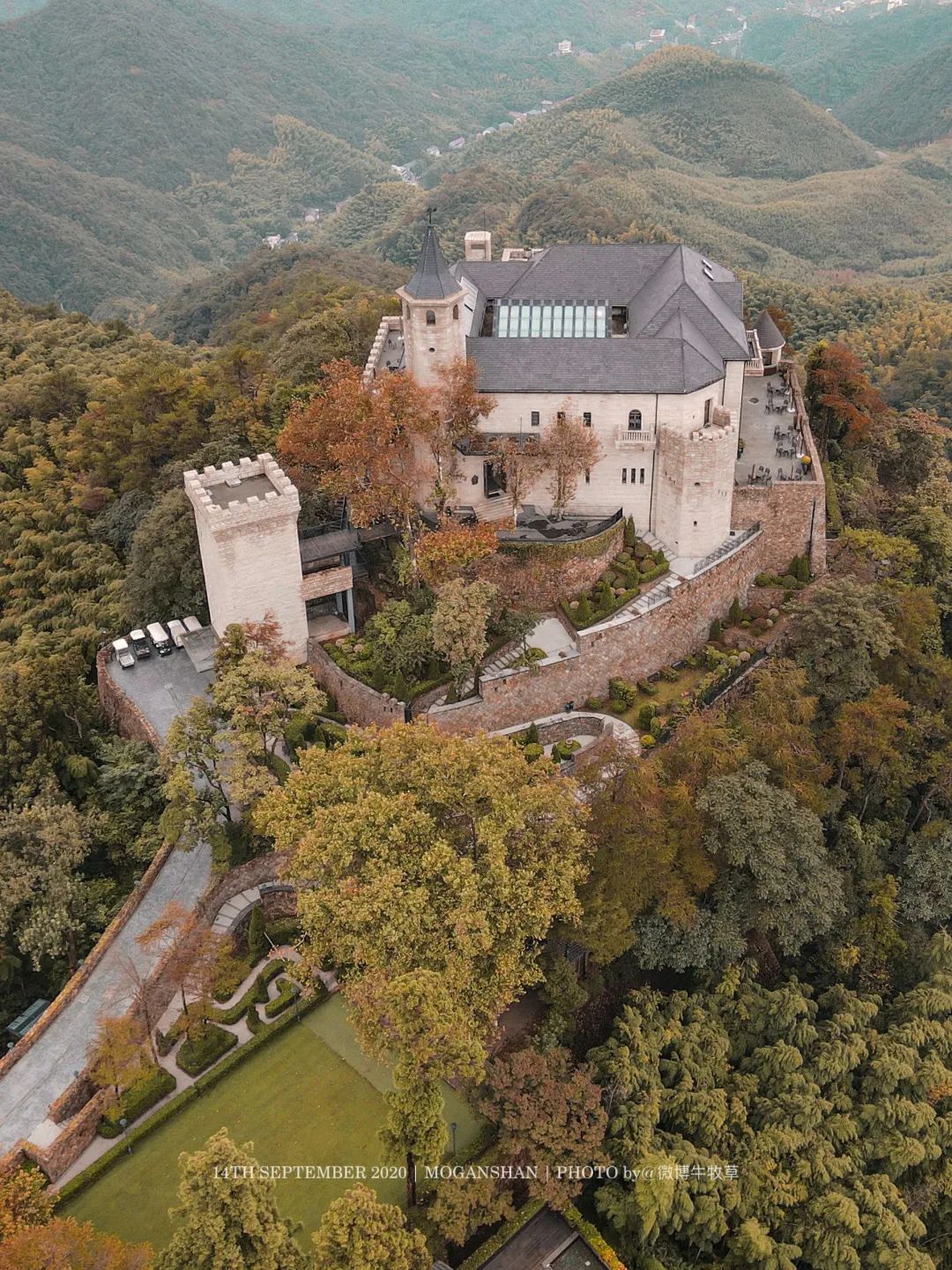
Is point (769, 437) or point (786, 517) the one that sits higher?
point (769, 437)

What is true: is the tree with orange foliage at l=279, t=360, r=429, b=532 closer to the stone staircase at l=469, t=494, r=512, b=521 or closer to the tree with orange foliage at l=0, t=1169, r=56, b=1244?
the stone staircase at l=469, t=494, r=512, b=521

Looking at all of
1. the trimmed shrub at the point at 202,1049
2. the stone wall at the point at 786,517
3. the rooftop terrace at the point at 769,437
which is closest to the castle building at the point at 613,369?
the stone wall at the point at 786,517

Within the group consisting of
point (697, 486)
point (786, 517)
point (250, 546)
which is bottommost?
point (786, 517)

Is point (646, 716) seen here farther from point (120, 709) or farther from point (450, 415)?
point (120, 709)

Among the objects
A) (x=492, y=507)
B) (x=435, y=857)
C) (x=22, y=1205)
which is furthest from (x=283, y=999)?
(x=492, y=507)

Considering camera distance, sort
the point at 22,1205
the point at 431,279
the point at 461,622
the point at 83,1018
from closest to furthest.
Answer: the point at 22,1205 → the point at 83,1018 → the point at 461,622 → the point at 431,279

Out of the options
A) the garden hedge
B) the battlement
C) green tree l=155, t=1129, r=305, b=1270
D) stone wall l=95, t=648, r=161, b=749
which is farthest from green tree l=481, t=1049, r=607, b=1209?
the battlement

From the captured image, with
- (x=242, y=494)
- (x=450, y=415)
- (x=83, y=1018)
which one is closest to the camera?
(x=83, y=1018)

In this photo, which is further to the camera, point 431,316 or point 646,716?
point 431,316
